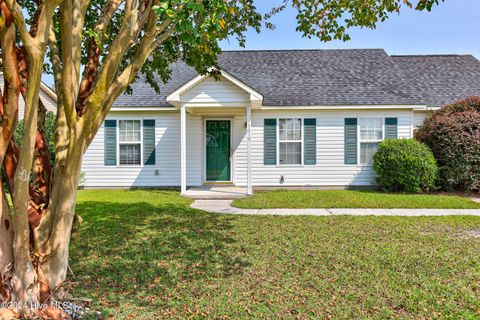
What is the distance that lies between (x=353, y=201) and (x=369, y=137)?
3.67 meters

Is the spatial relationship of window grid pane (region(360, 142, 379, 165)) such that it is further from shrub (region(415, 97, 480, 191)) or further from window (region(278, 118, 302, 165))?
window (region(278, 118, 302, 165))

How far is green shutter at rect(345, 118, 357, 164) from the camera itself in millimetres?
11453

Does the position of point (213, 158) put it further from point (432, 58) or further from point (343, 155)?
point (432, 58)

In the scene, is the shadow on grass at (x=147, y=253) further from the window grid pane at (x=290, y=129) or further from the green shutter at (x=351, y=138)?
the green shutter at (x=351, y=138)

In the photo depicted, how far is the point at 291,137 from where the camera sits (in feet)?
38.0

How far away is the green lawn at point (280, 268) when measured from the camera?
3000 millimetres

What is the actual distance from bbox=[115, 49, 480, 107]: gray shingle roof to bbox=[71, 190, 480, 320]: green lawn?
613 cm

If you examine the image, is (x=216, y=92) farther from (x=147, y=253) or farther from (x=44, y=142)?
(x=44, y=142)

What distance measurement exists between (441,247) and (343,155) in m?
6.93

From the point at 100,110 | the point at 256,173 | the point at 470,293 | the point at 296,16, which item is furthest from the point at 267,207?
the point at 100,110

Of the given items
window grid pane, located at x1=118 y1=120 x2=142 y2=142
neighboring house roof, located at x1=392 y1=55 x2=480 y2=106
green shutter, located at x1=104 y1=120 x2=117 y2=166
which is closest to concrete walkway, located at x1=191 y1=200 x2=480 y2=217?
window grid pane, located at x1=118 y1=120 x2=142 y2=142

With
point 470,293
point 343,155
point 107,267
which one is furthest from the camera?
point 343,155

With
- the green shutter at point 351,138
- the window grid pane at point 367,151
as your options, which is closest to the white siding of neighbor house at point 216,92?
the green shutter at point 351,138

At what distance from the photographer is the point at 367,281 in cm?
357
